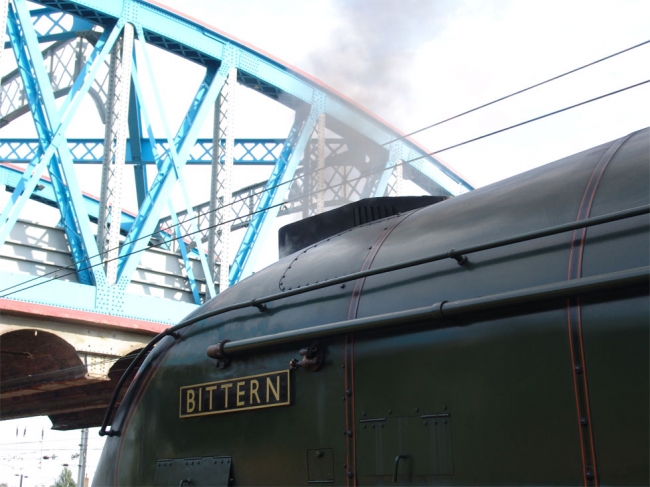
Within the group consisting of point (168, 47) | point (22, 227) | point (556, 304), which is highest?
point (168, 47)

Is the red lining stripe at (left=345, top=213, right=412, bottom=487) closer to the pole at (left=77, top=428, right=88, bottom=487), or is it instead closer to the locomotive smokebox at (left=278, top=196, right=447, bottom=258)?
the locomotive smokebox at (left=278, top=196, right=447, bottom=258)

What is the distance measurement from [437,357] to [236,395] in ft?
4.82

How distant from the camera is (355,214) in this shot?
5.55 metres

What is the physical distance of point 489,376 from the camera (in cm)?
327

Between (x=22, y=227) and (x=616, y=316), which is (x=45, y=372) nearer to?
(x=22, y=227)

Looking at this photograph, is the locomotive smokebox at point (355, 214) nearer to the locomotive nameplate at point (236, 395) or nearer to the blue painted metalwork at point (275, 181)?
the locomotive nameplate at point (236, 395)

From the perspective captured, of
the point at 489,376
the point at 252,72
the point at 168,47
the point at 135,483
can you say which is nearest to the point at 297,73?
the point at 252,72

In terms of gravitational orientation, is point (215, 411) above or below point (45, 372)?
below

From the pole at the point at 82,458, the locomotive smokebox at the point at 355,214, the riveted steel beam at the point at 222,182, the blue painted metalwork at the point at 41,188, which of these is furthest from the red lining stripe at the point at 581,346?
the pole at the point at 82,458

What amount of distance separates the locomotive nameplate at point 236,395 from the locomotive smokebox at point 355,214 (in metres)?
Result: 1.58

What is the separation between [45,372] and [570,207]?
15.7 m

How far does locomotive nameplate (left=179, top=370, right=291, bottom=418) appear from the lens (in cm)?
422

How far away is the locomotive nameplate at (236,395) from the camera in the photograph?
166 inches

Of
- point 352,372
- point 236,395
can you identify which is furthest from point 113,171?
point 352,372
